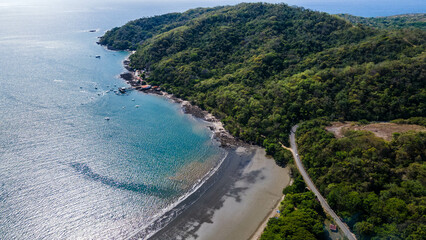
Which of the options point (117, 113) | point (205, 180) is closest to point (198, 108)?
point (117, 113)

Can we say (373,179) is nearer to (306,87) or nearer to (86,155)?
(306,87)

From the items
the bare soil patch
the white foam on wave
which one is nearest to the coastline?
the white foam on wave

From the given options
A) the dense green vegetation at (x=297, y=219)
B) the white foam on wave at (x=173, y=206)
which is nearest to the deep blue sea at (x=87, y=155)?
the white foam on wave at (x=173, y=206)

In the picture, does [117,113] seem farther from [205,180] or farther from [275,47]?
[275,47]

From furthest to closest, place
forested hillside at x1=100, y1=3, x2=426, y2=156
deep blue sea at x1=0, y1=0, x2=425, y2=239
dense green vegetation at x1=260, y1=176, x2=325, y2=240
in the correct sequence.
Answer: forested hillside at x1=100, y1=3, x2=426, y2=156 → deep blue sea at x1=0, y1=0, x2=425, y2=239 → dense green vegetation at x1=260, y1=176, x2=325, y2=240

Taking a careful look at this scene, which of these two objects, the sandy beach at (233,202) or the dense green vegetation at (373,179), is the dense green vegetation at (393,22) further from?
the sandy beach at (233,202)

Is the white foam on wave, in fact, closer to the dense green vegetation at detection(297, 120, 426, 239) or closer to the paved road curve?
the paved road curve
